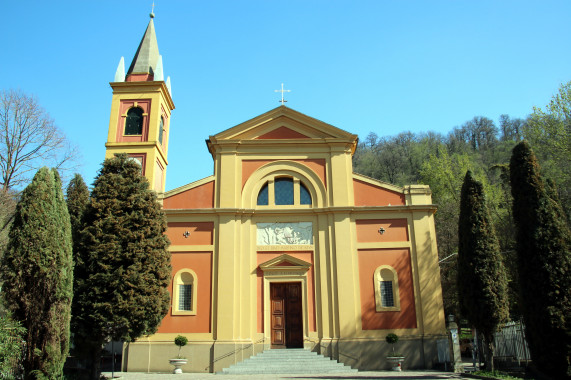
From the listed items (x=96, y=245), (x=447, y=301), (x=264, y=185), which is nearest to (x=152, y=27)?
(x=264, y=185)

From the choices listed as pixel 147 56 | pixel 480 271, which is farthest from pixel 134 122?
pixel 480 271

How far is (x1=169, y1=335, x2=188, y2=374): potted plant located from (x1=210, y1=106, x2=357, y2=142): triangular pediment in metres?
8.92

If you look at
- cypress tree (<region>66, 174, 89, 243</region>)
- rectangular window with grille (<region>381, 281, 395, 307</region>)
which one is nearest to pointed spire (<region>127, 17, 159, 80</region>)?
cypress tree (<region>66, 174, 89, 243</region>)

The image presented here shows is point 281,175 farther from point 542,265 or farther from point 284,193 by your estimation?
point 542,265

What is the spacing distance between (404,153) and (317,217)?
4035cm

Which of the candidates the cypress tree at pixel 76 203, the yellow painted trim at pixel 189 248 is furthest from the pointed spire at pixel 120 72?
the yellow painted trim at pixel 189 248

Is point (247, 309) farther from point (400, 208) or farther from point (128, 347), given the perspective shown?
point (400, 208)

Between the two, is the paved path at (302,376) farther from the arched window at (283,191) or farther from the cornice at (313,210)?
the arched window at (283,191)

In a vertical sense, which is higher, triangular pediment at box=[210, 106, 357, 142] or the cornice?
triangular pediment at box=[210, 106, 357, 142]

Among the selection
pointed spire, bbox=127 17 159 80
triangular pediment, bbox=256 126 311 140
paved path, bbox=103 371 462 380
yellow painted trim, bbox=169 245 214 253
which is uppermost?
pointed spire, bbox=127 17 159 80

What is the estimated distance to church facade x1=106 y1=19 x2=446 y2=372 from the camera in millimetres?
17812

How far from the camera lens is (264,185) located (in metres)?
20.5

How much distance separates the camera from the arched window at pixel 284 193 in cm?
2012

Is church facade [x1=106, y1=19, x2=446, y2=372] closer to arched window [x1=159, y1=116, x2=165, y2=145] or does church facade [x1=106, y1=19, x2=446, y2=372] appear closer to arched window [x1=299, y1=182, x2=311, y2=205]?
arched window [x1=299, y1=182, x2=311, y2=205]
